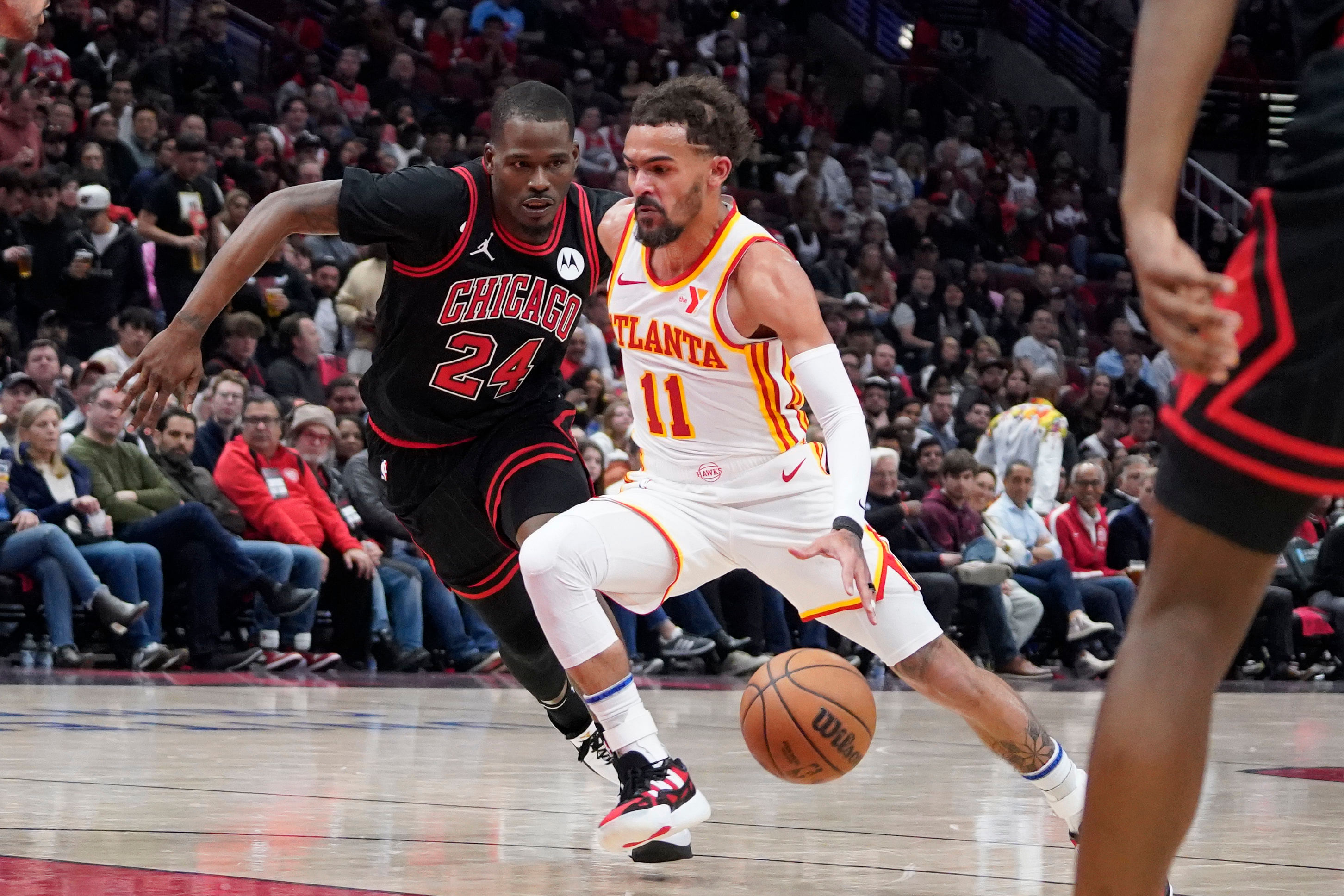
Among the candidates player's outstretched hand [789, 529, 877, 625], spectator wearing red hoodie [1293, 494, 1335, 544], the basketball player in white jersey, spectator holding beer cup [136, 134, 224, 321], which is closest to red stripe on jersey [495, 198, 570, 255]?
the basketball player in white jersey

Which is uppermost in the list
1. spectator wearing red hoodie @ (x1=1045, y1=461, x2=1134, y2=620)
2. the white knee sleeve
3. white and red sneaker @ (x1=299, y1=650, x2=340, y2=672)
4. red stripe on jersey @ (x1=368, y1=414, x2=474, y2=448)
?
the white knee sleeve

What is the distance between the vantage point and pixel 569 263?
5.45 m

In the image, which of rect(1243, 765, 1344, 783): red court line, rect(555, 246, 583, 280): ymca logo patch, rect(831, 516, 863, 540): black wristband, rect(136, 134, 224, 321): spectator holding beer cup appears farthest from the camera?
rect(136, 134, 224, 321): spectator holding beer cup

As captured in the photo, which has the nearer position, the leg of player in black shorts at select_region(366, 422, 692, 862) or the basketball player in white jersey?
the basketball player in white jersey

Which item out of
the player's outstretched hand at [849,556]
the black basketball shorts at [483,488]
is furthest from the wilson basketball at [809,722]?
the black basketball shorts at [483,488]

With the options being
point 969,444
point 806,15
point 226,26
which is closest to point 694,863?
point 969,444

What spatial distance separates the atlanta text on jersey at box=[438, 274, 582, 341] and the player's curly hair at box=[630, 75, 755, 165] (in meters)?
0.69

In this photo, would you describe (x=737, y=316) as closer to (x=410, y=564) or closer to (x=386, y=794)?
(x=386, y=794)

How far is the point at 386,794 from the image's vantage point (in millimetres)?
5344

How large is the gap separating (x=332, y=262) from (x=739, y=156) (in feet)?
27.5

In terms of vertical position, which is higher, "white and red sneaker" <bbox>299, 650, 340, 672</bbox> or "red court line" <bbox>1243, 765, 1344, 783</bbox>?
"red court line" <bbox>1243, 765, 1344, 783</bbox>

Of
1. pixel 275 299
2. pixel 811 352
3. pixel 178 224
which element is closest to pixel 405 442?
pixel 811 352

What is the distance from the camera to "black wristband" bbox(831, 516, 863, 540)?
4.04 metres

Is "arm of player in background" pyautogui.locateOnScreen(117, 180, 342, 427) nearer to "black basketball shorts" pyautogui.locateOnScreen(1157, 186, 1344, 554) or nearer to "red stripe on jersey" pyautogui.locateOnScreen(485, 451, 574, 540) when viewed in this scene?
"red stripe on jersey" pyautogui.locateOnScreen(485, 451, 574, 540)
